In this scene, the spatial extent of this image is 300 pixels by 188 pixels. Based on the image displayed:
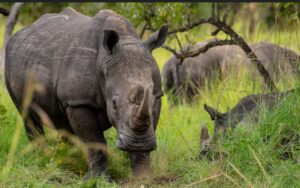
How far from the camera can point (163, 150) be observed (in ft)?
23.3

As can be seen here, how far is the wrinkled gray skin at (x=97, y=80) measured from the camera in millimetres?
5836

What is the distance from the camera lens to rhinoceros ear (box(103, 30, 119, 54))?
612 centimetres

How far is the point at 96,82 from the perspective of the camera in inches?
246

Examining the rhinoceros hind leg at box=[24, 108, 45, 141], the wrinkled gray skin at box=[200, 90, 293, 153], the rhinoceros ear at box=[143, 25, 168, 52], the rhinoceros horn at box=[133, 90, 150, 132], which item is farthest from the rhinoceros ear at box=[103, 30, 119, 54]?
the rhinoceros hind leg at box=[24, 108, 45, 141]

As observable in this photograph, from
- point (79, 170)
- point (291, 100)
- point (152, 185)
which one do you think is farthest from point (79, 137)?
point (291, 100)

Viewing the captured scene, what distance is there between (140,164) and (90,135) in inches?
19.9

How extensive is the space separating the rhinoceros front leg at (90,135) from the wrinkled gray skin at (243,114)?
90cm

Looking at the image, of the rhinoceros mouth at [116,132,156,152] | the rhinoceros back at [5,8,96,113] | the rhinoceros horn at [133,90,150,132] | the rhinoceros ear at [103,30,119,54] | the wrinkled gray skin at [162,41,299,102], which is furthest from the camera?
the wrinkled gray skin at [162,41,299,102]

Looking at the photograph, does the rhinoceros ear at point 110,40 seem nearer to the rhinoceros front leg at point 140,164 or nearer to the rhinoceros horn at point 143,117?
the rhinoceros horn at point 143,117

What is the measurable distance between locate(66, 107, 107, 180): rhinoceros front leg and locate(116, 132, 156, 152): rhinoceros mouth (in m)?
0.57

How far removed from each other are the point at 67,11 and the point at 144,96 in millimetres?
2262

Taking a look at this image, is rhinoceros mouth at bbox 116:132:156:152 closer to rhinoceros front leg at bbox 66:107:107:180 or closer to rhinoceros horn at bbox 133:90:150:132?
rhinoceros horn at bbox 133:90:150:132

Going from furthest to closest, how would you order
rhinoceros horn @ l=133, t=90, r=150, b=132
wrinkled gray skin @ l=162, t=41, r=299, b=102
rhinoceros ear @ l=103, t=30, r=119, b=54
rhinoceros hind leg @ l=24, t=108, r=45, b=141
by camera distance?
wrinkled gray skin @ l=162, t=41, r=299, b=102 < rhinoceros hind leg @ l=24, t=108, r=45, b=141 < rhinoceros ear @ l=103, t=30, r=119, b=54 < rhinoceros horn @ l=133, t=90, r=150, b=132

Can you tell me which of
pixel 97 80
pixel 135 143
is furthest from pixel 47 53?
pixel 135 143
